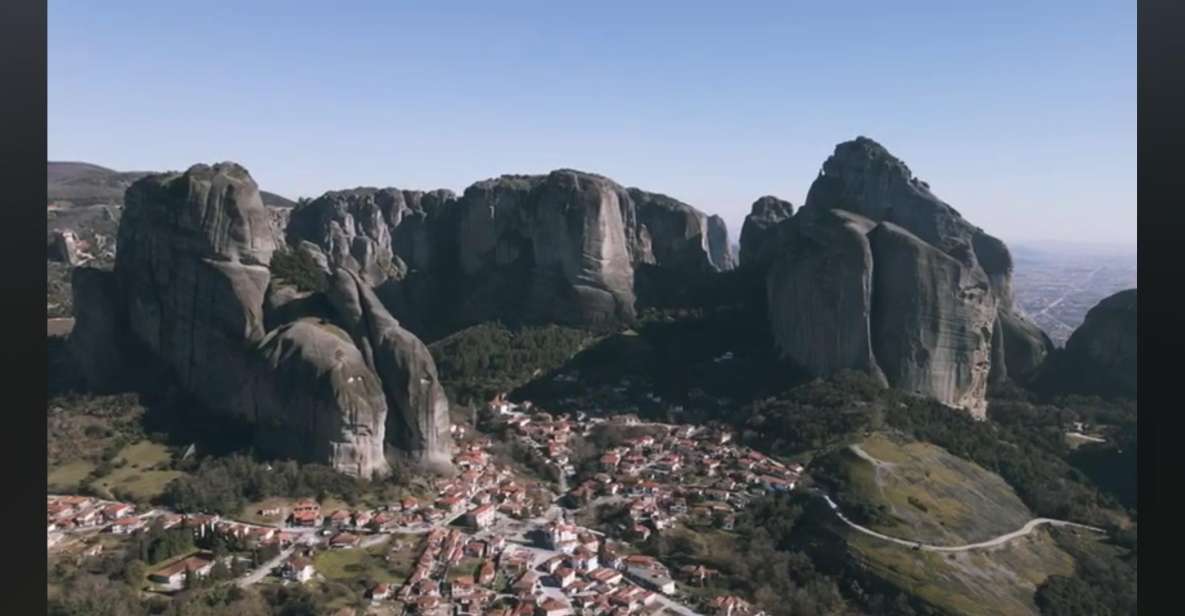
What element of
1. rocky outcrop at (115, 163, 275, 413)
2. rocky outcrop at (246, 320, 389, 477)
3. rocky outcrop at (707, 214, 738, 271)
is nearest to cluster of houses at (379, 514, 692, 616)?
rocky outcrop at (246, 320, 389, 477)

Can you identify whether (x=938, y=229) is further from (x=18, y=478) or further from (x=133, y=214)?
(x=18, y=478)

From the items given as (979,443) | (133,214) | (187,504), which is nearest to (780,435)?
(979,443)

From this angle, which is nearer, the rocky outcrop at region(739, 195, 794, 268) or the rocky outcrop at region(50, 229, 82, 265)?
the rocky outcrop at region(50, 229, 82, 265)

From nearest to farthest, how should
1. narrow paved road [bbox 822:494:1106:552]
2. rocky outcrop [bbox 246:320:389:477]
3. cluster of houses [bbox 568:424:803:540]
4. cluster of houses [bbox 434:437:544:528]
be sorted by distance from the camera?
narrow paved road [bbox 822:494:1106:552], cluster of houses [bbox 434:437:544:528], cluster of houses [bbox 568:424:803:540], rocky outcrop [bbox 246:320:389:477]

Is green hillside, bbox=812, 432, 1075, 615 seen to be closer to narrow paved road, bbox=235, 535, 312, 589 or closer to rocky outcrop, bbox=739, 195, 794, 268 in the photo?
narrow paved road, bbox=235, 535, 312, 589

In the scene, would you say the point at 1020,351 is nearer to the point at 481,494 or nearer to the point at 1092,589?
the point at 1092,589

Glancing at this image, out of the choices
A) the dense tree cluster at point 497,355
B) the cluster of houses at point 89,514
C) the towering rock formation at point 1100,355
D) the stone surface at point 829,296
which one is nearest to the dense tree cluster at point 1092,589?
the stone surface at point 829,296

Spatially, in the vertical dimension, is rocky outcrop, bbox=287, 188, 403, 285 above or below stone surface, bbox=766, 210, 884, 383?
above
